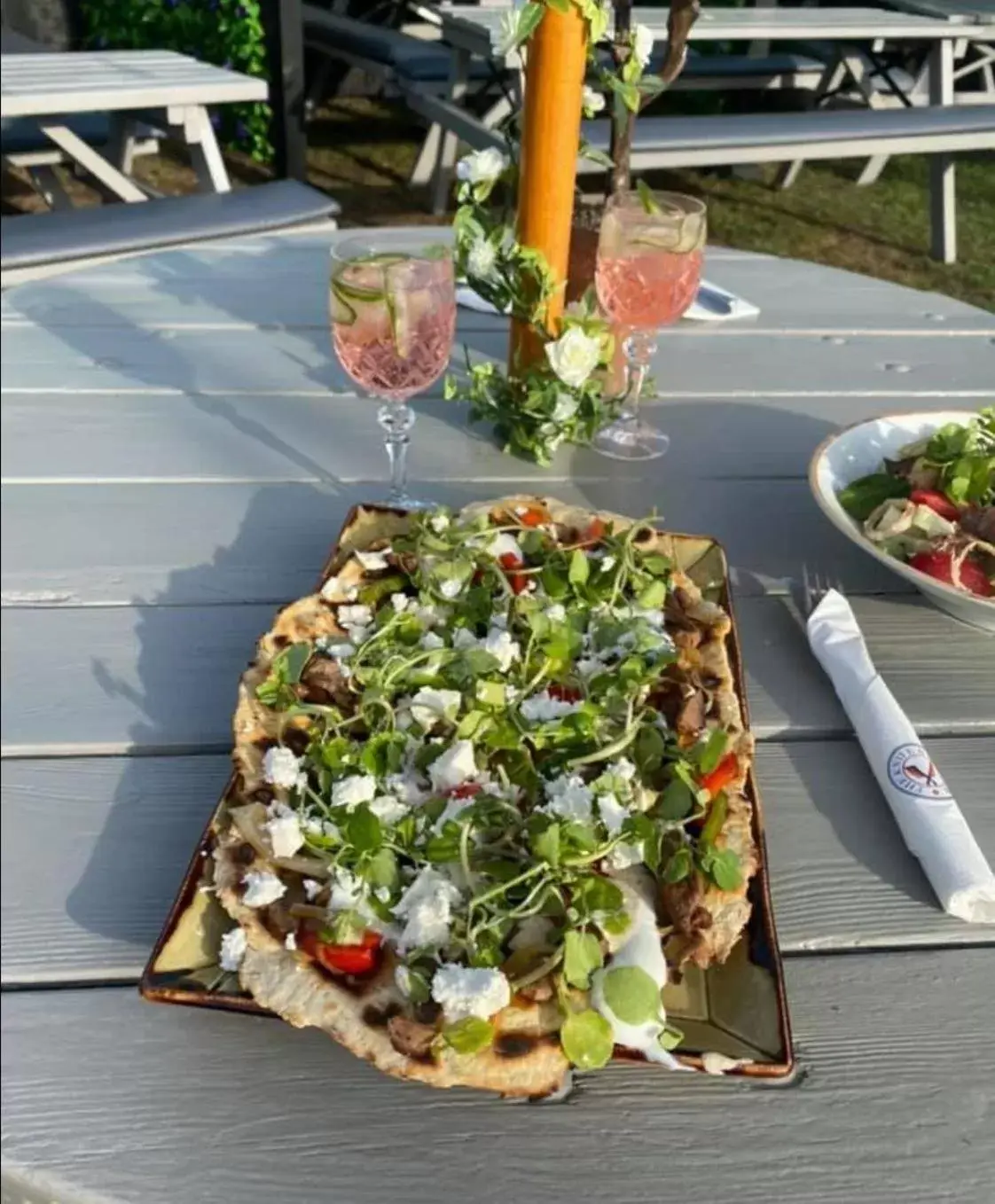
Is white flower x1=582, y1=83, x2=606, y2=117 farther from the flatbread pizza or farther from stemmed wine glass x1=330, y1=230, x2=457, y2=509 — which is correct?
the flatbread pizza

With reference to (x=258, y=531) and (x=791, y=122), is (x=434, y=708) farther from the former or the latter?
(x=791, y=122)

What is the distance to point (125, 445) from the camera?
1103 millimetres

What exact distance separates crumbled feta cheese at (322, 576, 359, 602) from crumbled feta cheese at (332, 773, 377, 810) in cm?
20

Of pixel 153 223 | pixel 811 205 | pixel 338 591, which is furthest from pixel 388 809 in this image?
pixel 811 205

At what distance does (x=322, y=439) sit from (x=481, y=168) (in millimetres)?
292

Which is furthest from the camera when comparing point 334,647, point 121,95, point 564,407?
point 121,95

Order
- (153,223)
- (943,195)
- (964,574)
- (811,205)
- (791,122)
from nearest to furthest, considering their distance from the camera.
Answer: (964,574)
(153,223)
(791,122)
(943,195)
(811,205)

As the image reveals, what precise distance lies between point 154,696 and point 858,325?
3.32ft

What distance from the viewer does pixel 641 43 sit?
987mm

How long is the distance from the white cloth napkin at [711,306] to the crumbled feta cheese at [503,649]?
2.59 feet

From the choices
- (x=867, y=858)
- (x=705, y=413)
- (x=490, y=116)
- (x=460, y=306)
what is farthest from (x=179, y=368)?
(x=490, y=116)

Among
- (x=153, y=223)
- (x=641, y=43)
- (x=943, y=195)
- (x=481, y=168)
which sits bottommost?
(x=943, y=195)

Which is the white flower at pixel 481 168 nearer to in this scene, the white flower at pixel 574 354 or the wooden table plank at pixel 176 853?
the white flower at pixel 574 354

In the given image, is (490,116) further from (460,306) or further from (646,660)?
(646,660)
